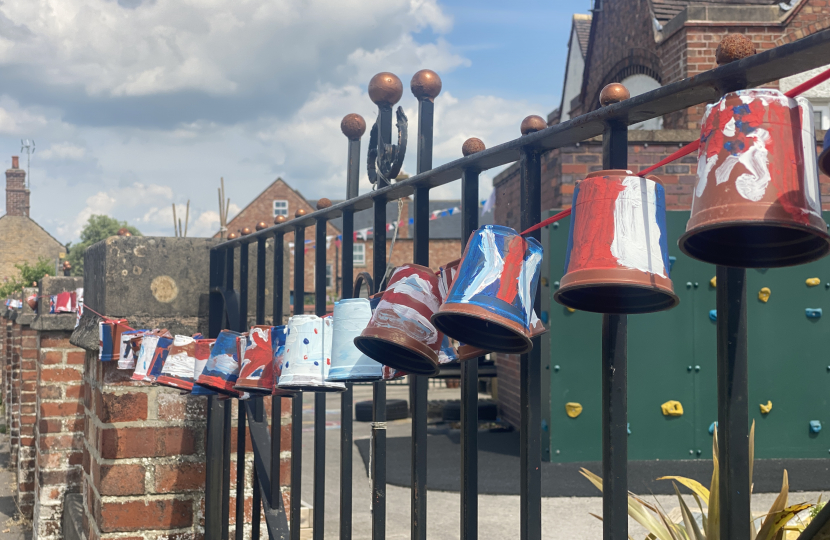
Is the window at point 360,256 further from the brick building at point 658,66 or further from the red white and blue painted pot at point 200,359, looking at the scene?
the red white and blue painted pot at point 200,359

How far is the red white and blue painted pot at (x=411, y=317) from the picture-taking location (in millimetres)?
1343

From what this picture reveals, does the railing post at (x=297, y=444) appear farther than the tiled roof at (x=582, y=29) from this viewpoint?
No

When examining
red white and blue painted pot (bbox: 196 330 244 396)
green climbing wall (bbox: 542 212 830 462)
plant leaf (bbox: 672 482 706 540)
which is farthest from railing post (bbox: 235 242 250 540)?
green climbing wall (bbox: 542 212 830 462)

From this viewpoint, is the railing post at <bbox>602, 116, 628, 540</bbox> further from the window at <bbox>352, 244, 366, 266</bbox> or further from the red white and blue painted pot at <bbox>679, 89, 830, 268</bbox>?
the window at <bbox>352, 244, 366, 266</bbox>

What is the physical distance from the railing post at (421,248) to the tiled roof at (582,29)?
13906 millimetres

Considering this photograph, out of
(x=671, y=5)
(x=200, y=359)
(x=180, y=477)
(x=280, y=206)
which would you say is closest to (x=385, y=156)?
(x=200, y=359)

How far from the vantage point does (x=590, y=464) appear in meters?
6.76

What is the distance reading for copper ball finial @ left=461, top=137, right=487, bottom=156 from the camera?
155cm

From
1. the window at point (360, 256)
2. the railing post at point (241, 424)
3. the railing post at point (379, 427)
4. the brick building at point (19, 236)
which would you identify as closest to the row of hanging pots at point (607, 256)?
the railing post at point (379, 427)

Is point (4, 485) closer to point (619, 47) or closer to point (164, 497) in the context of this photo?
point (164, 497)

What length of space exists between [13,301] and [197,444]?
329 inches

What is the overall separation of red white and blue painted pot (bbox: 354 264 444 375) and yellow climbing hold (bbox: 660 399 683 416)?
5807 millimetres

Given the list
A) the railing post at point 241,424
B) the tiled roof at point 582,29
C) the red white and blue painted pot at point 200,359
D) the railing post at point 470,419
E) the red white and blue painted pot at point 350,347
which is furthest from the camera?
the tiled roof at point 582,29

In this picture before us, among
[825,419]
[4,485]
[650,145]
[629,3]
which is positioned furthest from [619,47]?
[4,485]
